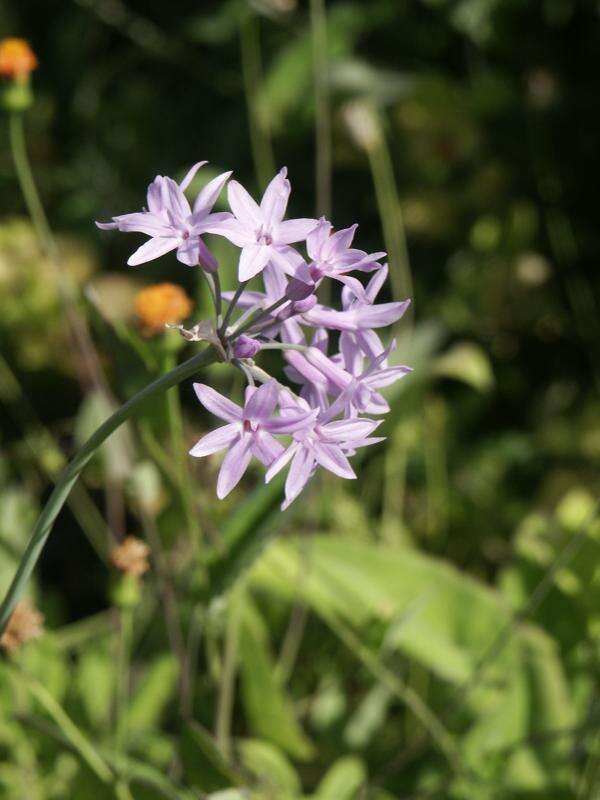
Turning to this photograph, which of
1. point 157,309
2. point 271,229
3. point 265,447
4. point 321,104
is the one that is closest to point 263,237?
point 271,229

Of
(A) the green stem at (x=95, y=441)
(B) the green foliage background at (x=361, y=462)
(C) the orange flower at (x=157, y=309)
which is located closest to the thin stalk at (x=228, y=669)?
(B) the green foliage background at (x=361, y=462)

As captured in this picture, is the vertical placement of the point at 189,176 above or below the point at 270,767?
above

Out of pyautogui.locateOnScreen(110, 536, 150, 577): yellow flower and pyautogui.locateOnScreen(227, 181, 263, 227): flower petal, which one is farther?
pyautogui.locateOnScreen(110, 536, 150, 577): yellow flower

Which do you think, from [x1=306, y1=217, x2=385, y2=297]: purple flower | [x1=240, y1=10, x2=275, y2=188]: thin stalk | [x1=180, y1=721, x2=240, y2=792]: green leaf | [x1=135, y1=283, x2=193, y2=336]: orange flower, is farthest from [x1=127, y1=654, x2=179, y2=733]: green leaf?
[x1=240, y1=10, x2=275, y2=188]: thin stalk

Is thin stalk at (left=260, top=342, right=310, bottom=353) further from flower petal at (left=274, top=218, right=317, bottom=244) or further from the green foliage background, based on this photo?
the green foliage background

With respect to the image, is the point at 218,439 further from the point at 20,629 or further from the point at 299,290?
the point at 20,629

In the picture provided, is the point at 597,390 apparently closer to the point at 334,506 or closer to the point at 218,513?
the point at 334,506

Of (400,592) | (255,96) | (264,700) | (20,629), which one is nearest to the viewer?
(20,629)

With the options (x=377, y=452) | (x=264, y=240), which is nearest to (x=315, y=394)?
(x=264, y=240)
